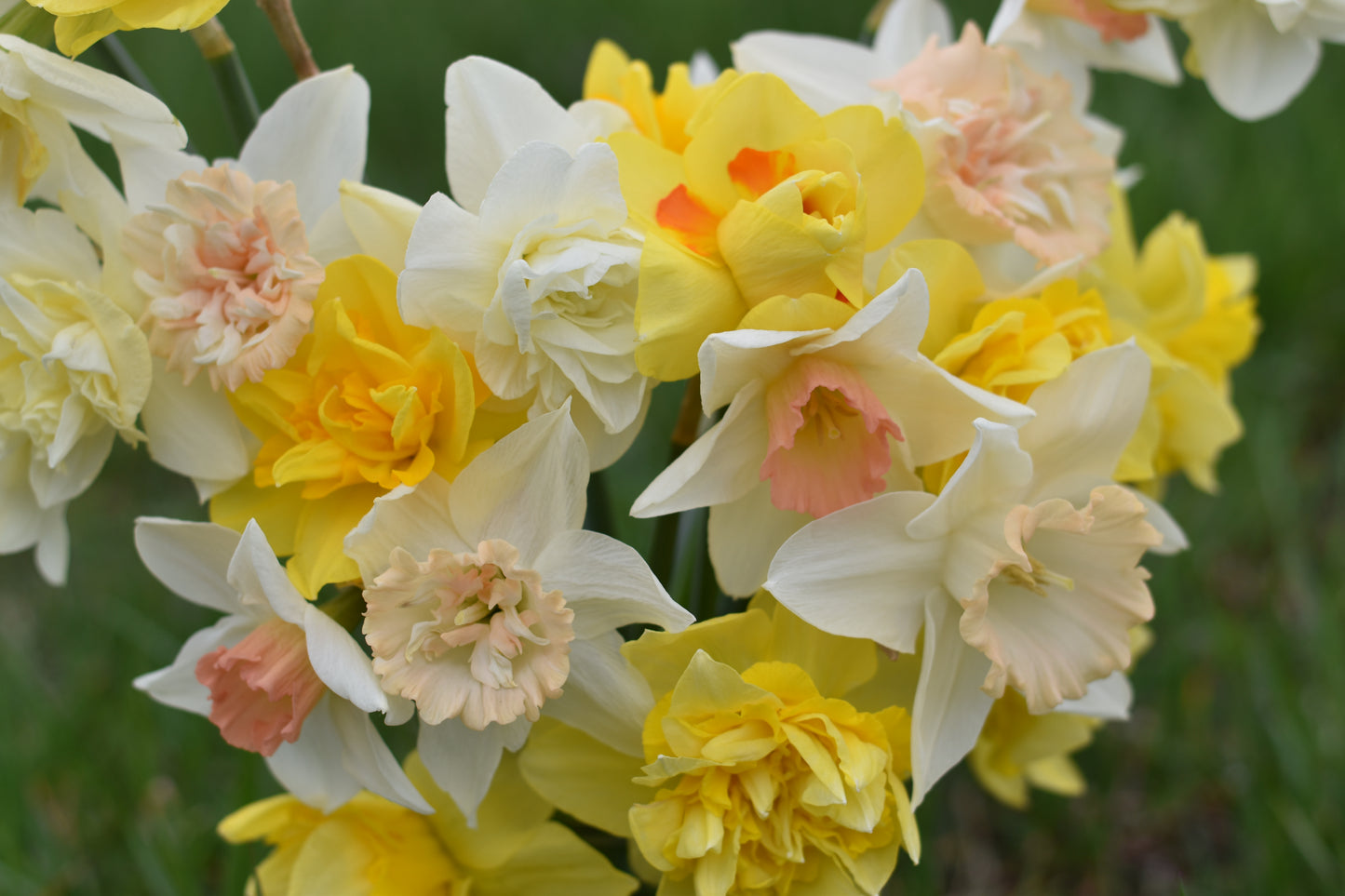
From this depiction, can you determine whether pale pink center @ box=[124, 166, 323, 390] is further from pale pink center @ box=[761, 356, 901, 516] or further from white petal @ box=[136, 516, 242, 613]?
pale pink center @ box=[761, 356, 901, 516]

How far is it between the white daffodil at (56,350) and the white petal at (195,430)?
0.9 inches

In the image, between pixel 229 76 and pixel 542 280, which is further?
pixel 229 76

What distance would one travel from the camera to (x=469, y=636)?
0.60 m

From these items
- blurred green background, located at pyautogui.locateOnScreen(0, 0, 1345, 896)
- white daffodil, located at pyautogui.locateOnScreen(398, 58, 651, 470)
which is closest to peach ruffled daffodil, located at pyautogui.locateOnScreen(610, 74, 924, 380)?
white daffodil, located at pyautogui.locateOnScreen(398, 58, 651, 470)

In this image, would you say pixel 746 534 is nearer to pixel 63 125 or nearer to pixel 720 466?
pixel 720 466

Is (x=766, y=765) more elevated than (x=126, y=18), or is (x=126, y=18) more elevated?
(x=126, y=18)

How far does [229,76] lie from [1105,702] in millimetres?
828

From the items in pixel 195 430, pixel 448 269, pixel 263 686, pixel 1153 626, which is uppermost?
pixel 448 269

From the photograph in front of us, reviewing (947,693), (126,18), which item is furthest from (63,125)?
(947,693)

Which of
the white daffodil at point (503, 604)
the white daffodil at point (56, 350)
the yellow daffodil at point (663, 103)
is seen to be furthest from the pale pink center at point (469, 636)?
the yellow daffodil at point (663, 103)

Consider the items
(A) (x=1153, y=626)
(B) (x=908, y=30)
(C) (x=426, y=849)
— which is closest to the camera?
(C) (x=426, y=849)

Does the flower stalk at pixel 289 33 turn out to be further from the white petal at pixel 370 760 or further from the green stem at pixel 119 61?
the white petal at pixel 370 760

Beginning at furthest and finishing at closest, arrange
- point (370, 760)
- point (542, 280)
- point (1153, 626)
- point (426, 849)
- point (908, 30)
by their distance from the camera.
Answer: point (1153, 626) < point (908, 30) < point (426, 849) < point (370, 760) < point (542, 280)

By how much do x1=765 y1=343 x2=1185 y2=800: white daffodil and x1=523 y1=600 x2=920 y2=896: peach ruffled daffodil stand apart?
0.04 metres
